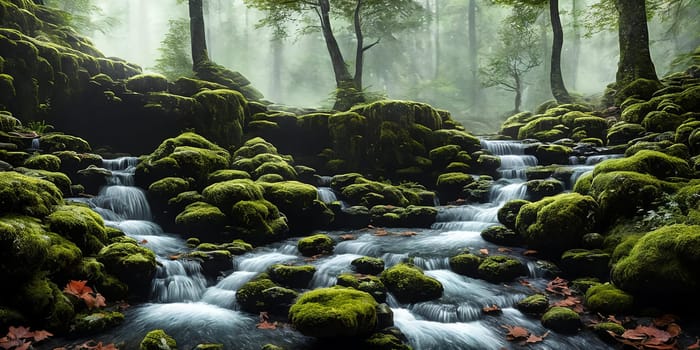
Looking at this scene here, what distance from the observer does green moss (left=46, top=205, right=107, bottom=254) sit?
20.4 feet

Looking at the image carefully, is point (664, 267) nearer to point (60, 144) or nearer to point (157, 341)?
point (157, 341)

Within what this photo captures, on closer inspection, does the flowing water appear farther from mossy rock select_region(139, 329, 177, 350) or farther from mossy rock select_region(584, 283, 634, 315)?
Answer: mossy rock select_region(584, 283, 634, 315)

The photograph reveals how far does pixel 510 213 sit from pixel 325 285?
4.88 metres

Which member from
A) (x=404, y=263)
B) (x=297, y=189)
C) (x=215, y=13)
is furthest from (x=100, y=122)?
(x=215, y=13)

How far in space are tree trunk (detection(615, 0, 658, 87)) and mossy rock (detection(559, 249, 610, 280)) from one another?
1213 centimetres

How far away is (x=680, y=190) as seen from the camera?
713cm

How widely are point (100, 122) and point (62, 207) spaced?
7.74m

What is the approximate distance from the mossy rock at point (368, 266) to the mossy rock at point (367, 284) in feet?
1.21

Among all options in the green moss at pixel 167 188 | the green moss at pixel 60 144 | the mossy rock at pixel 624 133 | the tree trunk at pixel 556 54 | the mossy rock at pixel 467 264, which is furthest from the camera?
the tree trunk at pixel 556 54

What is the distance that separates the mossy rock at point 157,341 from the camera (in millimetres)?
4742

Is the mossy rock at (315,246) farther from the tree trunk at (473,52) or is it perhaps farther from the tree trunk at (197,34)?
the tree trunk at (473,52)

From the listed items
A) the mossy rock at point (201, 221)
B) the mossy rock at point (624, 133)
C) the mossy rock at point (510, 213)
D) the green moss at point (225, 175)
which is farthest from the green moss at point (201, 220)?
the mossy rock at point (624, 133)

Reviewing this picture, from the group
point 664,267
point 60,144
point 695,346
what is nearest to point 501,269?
point 664,267

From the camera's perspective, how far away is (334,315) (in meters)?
4.95
